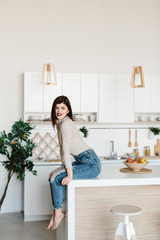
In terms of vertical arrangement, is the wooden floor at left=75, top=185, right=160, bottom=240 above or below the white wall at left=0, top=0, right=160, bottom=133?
below

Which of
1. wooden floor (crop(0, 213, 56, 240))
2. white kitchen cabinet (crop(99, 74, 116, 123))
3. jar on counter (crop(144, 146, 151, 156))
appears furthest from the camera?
jar on counter (crop(144, 146, 151, 156))

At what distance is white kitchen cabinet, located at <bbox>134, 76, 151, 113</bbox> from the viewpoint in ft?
16.7

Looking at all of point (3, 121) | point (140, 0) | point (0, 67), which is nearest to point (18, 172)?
point (3, 121)

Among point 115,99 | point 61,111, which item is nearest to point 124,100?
point 115,99

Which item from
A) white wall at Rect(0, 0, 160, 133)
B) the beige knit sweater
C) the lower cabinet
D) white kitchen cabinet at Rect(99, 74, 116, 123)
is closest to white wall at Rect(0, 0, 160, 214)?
white wall at Rect(0, 0, 160, 133)

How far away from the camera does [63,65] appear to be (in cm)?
517

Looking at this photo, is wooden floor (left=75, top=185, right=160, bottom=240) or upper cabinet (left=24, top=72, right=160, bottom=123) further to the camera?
upper cabinet (left=24, top=72, right=160, bottom=123)

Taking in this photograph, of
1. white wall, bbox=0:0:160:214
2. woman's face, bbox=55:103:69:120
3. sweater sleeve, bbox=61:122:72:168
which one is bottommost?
sweater sleeve, bbox=61:122:72:168

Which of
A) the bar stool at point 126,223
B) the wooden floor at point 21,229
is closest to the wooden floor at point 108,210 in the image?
the bar stool at point 126,223

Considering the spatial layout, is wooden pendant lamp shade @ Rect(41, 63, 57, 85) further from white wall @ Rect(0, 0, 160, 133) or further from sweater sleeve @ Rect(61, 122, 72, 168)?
sweater sleeve @ Rect(61, 122, 72, 168)

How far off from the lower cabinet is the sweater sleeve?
1.86 metres

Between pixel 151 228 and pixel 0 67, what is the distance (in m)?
3.30

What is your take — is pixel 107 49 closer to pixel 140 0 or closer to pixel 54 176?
pixel 140 0

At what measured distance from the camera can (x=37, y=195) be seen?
464cm
